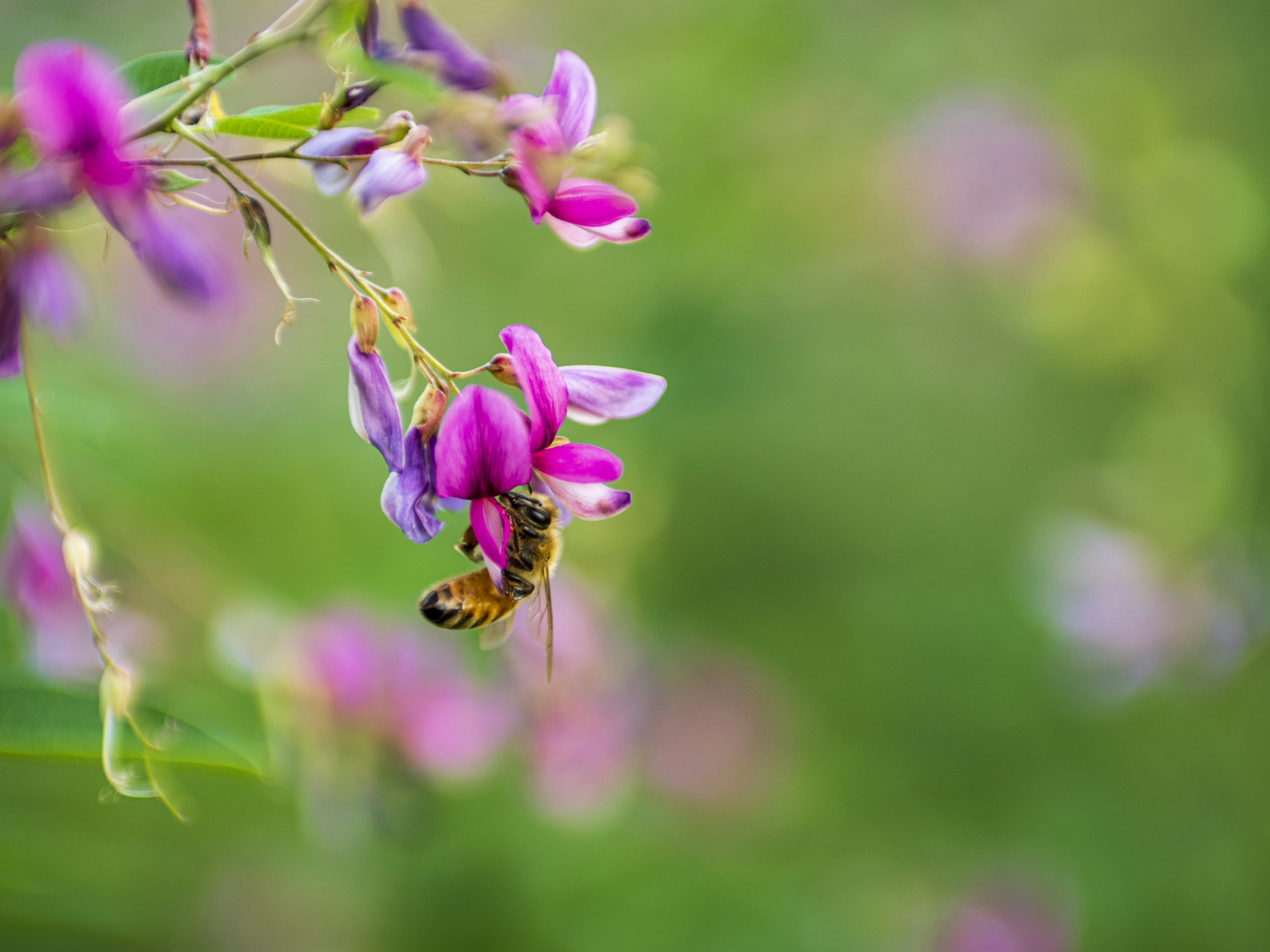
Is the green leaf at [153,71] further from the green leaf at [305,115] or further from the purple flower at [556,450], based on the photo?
the purple flower at [556,450]

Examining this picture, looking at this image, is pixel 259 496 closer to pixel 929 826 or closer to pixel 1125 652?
pixel 929 826

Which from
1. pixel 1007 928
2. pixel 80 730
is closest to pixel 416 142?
pixel 80 730

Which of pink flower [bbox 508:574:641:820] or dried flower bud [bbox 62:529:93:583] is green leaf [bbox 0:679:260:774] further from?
pink flower [bbox 508:574:641:820]

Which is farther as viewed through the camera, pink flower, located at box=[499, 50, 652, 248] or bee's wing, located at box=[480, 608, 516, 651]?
bee's wing, located at box=[480, 608, 516, 651]

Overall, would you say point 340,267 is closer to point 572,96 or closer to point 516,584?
point 572,96

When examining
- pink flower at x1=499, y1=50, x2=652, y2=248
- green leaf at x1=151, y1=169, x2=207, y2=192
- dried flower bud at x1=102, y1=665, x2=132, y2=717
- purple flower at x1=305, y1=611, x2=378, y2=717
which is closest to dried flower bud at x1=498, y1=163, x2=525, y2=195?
pink flower at x1=499, y1=50, x2=652, y2=248

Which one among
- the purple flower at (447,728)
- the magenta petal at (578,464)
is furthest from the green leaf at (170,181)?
the purple flower at (447,728)

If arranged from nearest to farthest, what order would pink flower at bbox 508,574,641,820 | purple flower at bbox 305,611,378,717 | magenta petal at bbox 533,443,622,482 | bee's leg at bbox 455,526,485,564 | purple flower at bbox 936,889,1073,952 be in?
magenta petal at bbox 533,443,622,482
bee's leg at bbox 455,526,485,564
purple flower at bbox 305,611,378,717
pink flower at bbox 508,574,641,820
purple flower at bbox 936,889,1073,952
